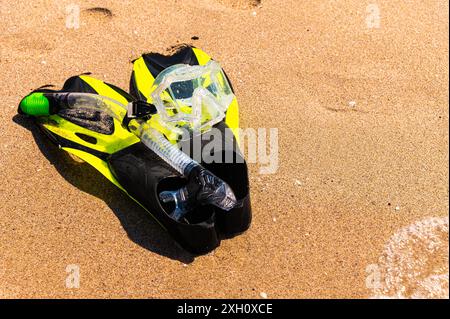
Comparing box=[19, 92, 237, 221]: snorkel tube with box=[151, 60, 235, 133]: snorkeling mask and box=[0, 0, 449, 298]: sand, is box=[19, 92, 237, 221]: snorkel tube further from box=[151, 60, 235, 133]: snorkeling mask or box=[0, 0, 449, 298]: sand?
box=[0, 0, 449, 298]: sand

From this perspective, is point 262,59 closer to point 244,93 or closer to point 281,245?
point 244,93

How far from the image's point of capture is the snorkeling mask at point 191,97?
282 cm

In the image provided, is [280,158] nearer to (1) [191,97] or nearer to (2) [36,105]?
(1) [191,97]

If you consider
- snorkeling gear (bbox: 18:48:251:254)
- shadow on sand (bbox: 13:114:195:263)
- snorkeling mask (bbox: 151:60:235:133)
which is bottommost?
shadow on sand (bbox: 13:114:195:263)

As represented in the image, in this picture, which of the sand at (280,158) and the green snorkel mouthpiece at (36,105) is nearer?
the sand at (280,158)

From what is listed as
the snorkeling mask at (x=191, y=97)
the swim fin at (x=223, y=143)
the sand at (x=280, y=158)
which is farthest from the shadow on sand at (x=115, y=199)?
the snorkeling mask at (x=191, y=97)

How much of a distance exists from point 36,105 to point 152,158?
2.93 ft

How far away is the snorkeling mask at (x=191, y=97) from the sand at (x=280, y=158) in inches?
20.7

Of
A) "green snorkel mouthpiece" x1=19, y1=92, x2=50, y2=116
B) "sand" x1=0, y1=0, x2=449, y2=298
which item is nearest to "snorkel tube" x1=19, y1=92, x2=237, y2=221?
"green snorkel mouthpiece" x1=19, y1=92, x2=50, y2=116

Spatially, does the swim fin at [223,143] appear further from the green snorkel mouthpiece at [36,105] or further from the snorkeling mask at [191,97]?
the green snorkel mouthpiece at [36,105]

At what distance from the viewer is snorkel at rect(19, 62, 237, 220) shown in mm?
2475

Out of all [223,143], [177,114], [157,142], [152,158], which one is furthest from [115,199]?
[223,143]

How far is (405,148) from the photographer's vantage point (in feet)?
11.0

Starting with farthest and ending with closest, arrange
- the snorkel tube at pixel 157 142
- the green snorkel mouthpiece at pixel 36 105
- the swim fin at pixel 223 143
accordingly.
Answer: the green snorkel mouthpiece at pixel 36 105
the swim fin at pixel 223 143
the snorkel tube at pixel 157 142
